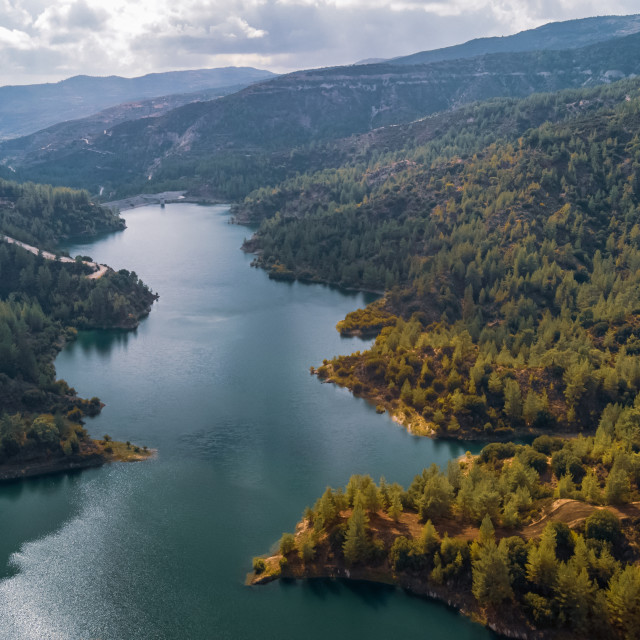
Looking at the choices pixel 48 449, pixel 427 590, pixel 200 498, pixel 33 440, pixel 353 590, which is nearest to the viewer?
pixel 427 590

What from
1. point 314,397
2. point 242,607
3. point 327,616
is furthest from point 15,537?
point 314,397

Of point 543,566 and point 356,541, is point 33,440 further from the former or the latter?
point 543,566

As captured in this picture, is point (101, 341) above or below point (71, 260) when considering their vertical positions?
below

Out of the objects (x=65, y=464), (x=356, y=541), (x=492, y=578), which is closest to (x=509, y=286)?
(x=356, y=541)

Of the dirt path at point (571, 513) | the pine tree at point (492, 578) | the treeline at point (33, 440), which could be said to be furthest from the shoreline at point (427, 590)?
the treeline at point (33, 440)

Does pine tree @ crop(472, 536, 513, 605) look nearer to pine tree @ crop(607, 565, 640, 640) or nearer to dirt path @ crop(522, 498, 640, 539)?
dirt path @ crop(522, 498, 640, 539)

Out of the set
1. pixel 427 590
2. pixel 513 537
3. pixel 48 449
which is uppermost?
pixel 48 449

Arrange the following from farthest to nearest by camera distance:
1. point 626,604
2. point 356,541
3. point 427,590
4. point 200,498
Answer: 1. point 200,498
2. point 356,541
3. point 427,590
4. point 626,604

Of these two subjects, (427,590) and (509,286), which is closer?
(427,590)
